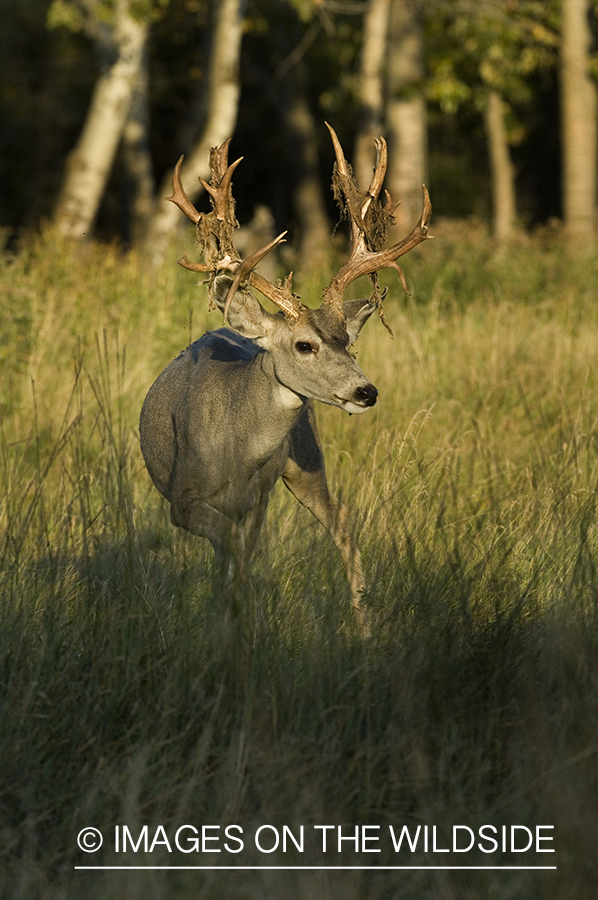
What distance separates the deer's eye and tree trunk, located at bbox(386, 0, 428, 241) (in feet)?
34.5

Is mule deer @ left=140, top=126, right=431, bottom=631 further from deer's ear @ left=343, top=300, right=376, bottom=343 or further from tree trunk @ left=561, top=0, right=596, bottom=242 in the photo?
tree trunk @ left=561, top=0, right=596, bottom=242

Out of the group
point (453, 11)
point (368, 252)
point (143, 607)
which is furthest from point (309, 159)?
point (143, 607)

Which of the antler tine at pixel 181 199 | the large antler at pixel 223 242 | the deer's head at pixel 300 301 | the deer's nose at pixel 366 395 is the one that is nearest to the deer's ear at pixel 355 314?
the deer's head at pixel 300 301

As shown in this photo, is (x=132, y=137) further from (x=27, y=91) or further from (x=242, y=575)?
(x=242, y=575)

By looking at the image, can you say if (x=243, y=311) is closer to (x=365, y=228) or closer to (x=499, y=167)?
(x=365, y=228)

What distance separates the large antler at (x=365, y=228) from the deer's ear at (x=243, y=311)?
30cm

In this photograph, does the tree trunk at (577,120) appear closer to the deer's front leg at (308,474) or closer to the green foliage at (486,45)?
the green foliage at (486,45)

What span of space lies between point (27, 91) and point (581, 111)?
539 inches

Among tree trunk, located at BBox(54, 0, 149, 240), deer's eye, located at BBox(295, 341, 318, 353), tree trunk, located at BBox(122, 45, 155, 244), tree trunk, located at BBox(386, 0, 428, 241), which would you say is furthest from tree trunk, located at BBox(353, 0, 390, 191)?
deer's eye, located at BBox(295, 341, 318, 353)

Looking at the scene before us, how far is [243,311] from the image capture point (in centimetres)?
525

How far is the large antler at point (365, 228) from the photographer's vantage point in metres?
5.29

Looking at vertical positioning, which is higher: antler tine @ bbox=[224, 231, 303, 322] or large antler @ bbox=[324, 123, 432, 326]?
large antler @ bbox=[324, 123, 432, 326]

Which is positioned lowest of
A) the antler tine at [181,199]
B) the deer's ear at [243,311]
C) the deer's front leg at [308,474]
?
the deer's front leg at [308,474]

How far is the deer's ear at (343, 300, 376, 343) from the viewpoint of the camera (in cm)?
535
